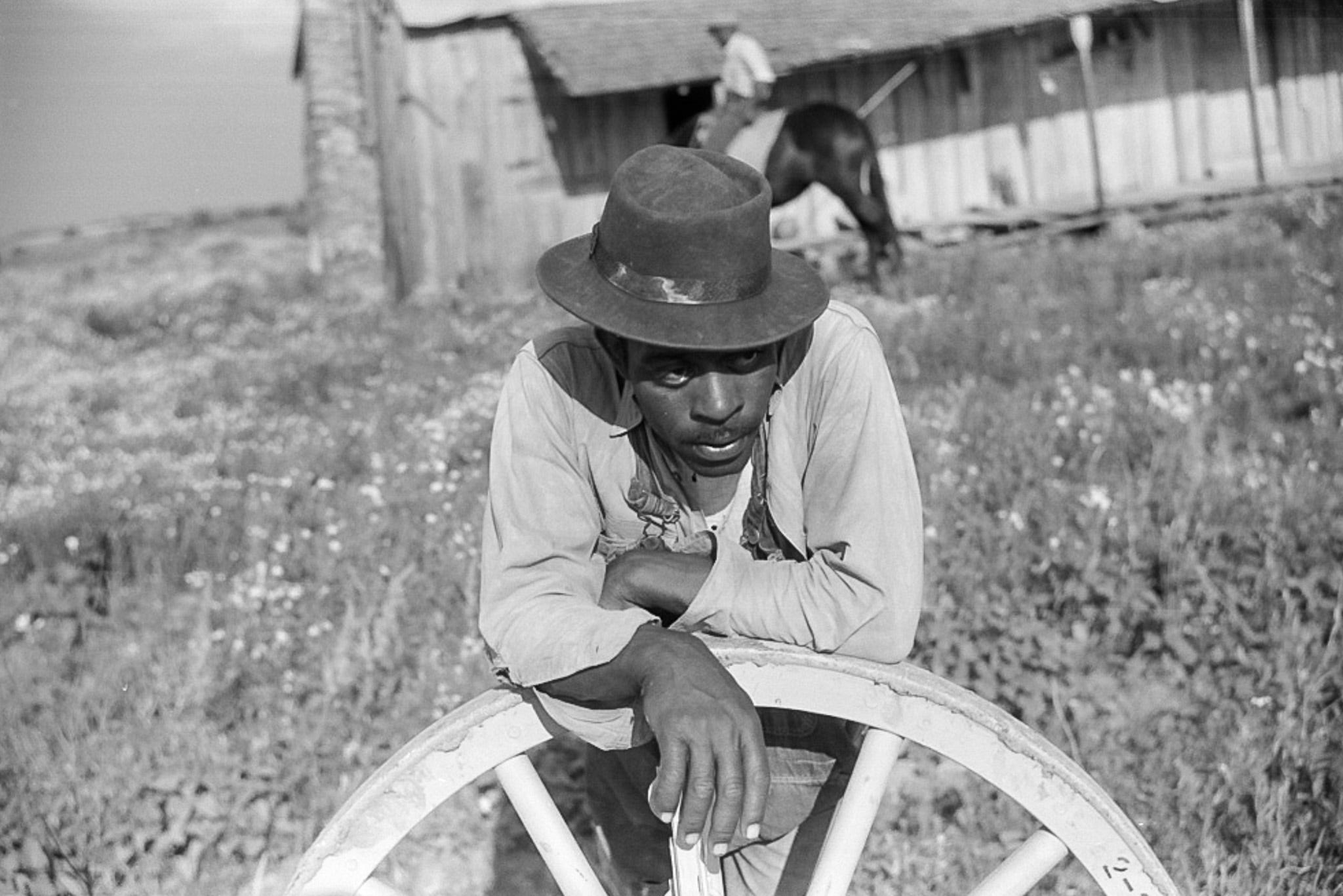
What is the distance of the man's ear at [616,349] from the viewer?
2047 mm

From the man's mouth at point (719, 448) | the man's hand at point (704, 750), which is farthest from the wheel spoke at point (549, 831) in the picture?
the man's mouth at point (719, 448)

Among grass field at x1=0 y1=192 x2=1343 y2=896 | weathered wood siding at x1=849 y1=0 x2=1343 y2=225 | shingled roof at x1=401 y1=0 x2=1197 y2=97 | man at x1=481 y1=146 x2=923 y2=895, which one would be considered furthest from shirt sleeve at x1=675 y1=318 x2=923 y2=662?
weathered wood siding at x1=849 y1=0 x2=1343 y2=225

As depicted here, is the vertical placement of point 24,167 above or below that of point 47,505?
above

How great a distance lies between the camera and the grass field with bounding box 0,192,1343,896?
2957 mm

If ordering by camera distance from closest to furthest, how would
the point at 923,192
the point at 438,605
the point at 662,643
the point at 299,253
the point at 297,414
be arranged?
the point at 662,643
the point at 438,605
the point at 297,414
the point at 923,192
the point at 299,253

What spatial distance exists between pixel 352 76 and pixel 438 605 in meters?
10.5

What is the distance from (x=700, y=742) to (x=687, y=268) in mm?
635

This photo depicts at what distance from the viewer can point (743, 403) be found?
1.90m

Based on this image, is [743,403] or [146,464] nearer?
[743,403]

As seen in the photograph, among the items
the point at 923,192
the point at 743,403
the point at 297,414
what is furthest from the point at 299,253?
the point at 743,403

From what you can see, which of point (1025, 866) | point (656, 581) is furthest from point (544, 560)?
point (1025, 866)

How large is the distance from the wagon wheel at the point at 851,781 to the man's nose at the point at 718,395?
0.32 meters

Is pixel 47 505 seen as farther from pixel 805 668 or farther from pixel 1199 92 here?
pixel 1199 92

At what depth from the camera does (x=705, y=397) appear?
1881 millimetres
